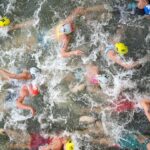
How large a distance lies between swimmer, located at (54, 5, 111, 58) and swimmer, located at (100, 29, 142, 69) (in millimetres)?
682

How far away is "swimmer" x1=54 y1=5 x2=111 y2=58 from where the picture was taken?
9445 mm

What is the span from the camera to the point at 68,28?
9.42 m

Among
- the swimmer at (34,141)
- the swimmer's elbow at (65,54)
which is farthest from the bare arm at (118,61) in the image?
the swimmer at (34,141)

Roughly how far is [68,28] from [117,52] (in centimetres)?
132

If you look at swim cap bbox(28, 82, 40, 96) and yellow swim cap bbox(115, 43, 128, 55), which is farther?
swim cap bbox(28, 82, 40, 96)

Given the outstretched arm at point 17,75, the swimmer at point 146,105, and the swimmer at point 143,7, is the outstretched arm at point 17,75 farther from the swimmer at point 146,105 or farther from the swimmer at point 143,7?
the swimmer at point 143,7

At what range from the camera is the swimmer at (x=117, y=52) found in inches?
350

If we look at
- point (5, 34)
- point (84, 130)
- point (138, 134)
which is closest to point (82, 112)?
point (84, 130)

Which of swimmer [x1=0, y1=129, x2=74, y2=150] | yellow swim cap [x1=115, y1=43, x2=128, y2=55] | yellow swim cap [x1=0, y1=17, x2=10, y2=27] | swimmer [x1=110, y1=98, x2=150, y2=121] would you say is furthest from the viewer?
yellow swim cap [x1=0, y1=17, x2=10, y2=27]

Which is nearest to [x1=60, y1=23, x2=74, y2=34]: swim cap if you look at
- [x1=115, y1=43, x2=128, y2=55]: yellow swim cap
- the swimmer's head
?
the swimmer's head

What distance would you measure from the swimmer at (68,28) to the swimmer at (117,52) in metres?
0.68

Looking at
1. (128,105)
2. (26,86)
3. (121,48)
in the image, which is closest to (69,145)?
(128,105)

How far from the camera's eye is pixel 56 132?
9.06 metres

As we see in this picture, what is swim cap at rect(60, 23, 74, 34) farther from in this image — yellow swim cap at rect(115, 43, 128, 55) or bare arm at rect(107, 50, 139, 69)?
yellow swim cap at rect(115, 43, 128, 55)
